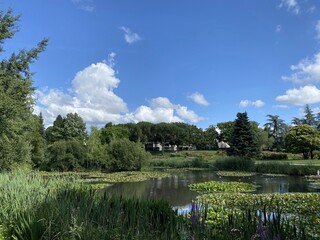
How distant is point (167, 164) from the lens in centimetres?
4391

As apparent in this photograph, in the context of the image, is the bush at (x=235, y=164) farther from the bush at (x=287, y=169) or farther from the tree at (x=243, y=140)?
the tree at (x=243, y=140)

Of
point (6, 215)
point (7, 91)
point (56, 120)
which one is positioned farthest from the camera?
point (56, 120)

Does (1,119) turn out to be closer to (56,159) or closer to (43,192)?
(43,192)

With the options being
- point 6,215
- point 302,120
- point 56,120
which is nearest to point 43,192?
point 6,215

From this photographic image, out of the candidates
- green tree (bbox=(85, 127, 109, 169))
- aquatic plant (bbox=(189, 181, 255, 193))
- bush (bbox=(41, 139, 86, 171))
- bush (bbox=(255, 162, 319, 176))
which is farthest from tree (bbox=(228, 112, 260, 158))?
aquatic plant (bbox=(189, 181, 255, 193))

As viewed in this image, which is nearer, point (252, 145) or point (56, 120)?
point (252, 145)

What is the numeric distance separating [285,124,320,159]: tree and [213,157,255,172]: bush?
19517 mm

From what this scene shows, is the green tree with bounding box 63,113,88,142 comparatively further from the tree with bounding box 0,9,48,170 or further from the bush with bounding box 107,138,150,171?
the tree with bounding box 0,9,48,170

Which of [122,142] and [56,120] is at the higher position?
[56,120]

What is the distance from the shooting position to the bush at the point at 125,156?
34281 mm

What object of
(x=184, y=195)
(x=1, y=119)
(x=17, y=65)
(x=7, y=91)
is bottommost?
(x=184, y=195)

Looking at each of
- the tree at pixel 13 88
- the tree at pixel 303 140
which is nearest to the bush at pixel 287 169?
the tree at pixel 303 140

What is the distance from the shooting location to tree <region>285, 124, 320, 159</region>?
1892 inches

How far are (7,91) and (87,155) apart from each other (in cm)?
2170
